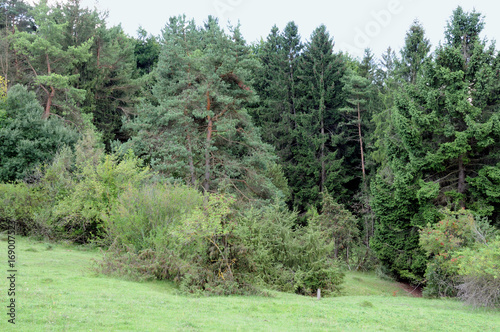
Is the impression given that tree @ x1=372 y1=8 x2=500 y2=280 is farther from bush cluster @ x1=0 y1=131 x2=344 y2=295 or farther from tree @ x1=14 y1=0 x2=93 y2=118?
tree @ x1=14 y1=0 x2=93 y2=118

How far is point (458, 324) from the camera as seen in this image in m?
10.6

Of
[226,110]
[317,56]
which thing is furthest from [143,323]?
[317,56]

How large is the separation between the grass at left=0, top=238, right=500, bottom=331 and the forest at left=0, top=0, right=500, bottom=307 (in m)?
1.51

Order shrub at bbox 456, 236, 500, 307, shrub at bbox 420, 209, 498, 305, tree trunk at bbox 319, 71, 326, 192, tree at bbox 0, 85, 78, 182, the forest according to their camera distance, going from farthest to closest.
Answer: 1. tree trunk at bbox 319, 71, 326, 192
2. tree at bbox 0, 85, 78, 182
3. the forest
4. shrub at bbox 420, 209, 498, 305
5. shrub at bbox 456, 236, 500, 307

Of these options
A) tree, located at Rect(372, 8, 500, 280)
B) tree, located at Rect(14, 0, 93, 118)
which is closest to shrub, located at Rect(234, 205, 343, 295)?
tree, located at Rect(372, 8, 500, 280)

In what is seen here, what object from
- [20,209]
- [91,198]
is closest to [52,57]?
[20,209]

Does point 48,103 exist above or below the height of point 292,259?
above

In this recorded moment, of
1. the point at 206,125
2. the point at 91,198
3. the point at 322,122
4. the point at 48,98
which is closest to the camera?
the point at 91,198

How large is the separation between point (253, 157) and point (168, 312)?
70.8 feet

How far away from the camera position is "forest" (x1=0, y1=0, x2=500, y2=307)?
14.6 meters

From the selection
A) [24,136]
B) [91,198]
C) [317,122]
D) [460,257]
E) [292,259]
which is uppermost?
[317,122]

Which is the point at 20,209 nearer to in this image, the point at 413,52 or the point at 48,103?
the point at 48,103

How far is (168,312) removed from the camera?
9.00 m

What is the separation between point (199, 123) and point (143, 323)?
2512cm
